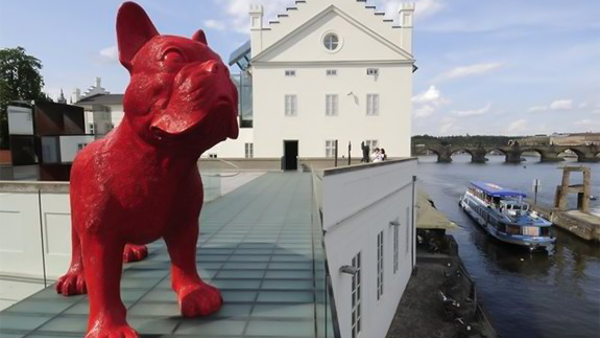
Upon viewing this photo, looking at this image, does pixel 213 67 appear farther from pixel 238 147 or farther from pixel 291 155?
pixel 238 147

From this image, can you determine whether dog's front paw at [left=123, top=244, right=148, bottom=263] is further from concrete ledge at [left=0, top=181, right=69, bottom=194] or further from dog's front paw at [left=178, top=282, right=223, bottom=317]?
concrete ledge at [left=0, top=181, right=69, bottom=194]

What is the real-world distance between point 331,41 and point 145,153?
2078 cm

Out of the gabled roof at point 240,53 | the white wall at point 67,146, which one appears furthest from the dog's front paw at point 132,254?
the gabled roof at point 240,53

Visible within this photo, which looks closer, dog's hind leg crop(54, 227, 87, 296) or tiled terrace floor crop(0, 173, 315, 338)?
tiled terrace floor crop(0, 173, 315, 338)

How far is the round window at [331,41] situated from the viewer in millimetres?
21094

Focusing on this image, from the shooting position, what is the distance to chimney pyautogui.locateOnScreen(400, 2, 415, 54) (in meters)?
21.0

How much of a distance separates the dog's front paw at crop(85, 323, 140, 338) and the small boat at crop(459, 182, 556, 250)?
86.5ft

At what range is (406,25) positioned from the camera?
21.2m

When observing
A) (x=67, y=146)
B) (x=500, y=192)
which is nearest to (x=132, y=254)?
(x=67, y=146)

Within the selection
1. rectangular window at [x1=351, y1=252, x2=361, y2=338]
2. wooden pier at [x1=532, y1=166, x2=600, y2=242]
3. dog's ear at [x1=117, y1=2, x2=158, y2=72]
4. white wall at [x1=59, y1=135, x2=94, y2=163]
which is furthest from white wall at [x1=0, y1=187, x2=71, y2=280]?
wooden pier at [x1=532, y1=166, x2=600, y2=242]

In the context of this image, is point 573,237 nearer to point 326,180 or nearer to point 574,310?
point 574,310

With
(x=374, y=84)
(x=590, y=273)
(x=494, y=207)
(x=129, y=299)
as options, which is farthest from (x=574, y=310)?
(x=129, y=299)

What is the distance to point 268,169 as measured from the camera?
69.4ft

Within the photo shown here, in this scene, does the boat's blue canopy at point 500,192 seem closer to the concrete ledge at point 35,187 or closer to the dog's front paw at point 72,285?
the concrete ledge at point 35,187
